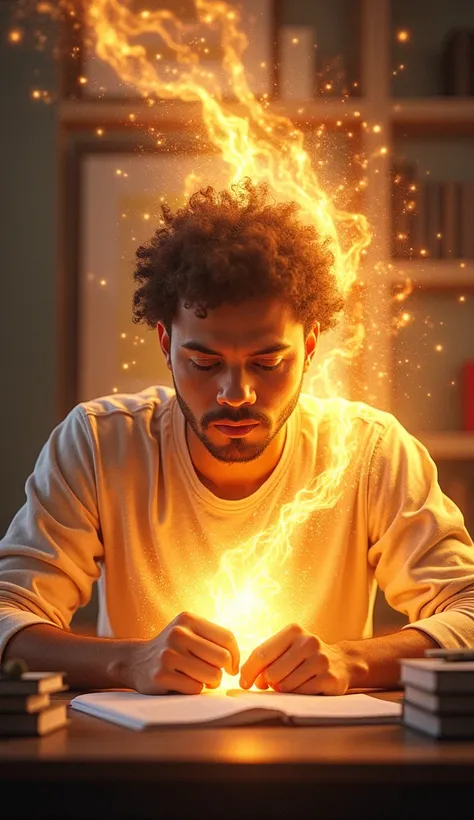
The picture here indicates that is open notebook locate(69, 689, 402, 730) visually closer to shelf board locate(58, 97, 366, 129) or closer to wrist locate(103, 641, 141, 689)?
wrist locate(103, 641, 141, 689)

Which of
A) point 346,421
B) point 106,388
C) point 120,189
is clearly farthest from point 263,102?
point 346,421

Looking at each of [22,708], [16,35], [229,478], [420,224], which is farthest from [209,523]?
[16,35]

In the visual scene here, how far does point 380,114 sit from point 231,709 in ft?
7.26

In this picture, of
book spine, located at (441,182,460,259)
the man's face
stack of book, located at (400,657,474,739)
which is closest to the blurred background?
book spine, located at (441,182,460,259)

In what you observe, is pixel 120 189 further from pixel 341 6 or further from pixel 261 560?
pixel 261 560

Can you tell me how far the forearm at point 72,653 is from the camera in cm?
169

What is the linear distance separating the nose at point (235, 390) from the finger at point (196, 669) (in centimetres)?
55

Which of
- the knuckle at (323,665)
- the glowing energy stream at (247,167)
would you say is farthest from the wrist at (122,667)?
the glowing energy stream at (247,167)

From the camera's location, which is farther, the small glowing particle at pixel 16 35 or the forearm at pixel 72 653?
the small glowing particle at pixel 16 35

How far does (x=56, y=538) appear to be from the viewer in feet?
6.62

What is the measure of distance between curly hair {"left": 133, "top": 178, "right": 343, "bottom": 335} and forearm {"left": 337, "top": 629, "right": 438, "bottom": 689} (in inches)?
27.0

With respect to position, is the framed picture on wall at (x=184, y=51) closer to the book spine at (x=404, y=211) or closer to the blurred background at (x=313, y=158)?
the blurred background at (x=313, y=158)

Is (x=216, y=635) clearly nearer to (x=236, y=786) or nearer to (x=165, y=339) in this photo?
(x=236, y=786)

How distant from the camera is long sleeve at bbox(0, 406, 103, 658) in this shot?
1.92 m
